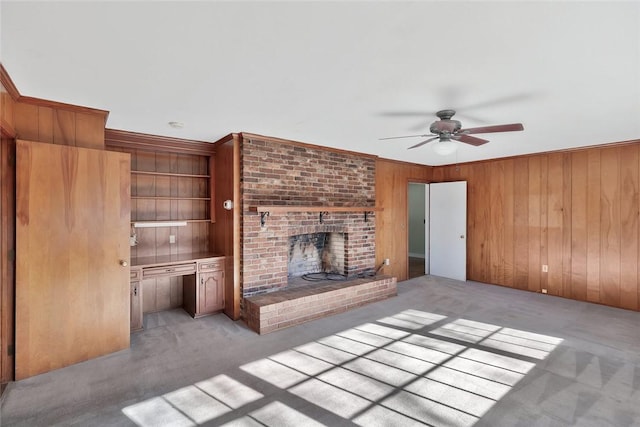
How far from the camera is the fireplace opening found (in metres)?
4.66

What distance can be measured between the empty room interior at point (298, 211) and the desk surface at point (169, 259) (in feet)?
0.16

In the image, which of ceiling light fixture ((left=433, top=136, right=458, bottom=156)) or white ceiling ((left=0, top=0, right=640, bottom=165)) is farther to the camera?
ceiling light fixture ((left=433, top=136, right=458, bottom=156))

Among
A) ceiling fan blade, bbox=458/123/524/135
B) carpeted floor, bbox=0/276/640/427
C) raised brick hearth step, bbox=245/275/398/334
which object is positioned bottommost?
carpeted floor, bbox=0/276/640/427

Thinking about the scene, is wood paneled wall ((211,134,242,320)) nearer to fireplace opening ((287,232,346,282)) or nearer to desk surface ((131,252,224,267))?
desk surface ((131,252,224,267))

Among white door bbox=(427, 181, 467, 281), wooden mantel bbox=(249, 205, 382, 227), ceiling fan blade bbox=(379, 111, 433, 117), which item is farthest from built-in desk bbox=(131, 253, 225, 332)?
white door bbox=(427, 181, 467, 281)

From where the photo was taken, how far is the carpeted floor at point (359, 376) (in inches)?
80.0

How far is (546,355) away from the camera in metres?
2.83

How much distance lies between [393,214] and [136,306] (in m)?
4.29

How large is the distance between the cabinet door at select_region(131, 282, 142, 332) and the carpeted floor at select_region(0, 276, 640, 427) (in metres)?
0.13

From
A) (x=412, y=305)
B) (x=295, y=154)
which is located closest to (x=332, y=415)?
(x=412, y=305)

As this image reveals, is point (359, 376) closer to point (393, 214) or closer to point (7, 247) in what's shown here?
point (7, 247)

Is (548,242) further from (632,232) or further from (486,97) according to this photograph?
(486,97)

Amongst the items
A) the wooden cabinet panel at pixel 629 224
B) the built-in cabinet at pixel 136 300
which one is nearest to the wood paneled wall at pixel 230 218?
the built-in cabinet at pixel 136 300

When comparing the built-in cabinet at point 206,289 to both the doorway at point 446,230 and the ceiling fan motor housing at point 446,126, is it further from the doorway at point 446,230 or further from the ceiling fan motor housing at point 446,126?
the doorway at point 446,230
